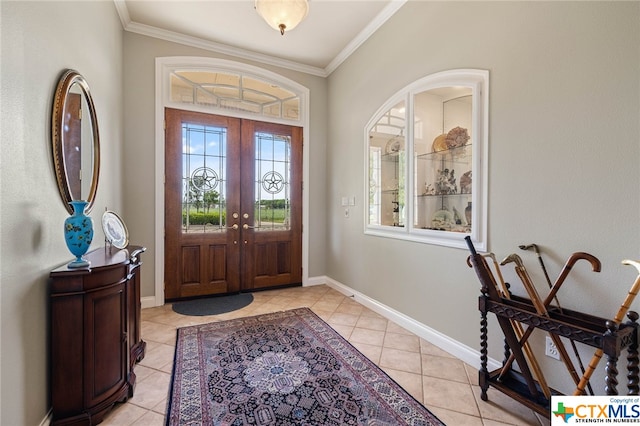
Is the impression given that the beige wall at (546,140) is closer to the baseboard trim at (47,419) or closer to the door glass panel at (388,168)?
the door glass panel at (388,168)

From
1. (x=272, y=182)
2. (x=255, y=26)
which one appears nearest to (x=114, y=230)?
(x=272, y=182)

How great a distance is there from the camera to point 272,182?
13.2 ft

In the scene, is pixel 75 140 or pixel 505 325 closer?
pixel 505 325

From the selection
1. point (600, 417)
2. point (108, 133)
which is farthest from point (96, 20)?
point (600, 417)

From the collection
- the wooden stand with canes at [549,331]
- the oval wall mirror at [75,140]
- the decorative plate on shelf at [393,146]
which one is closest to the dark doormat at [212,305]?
the oval wall mirror at [75,140]

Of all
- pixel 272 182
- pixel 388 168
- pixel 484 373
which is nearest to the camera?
pixel 484 373

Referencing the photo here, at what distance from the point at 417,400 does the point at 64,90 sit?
2.90 metres

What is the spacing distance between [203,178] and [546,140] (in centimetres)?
348

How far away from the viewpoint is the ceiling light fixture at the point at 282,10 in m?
2.19

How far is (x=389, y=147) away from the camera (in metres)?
3.13

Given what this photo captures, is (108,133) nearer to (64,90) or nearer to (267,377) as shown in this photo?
(64,90)

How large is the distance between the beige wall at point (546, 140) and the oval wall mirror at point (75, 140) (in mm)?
2709

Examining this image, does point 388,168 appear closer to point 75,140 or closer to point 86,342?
point 75,140

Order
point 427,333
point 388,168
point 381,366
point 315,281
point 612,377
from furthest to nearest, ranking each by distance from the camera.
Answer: point 315,281, point 388,168, point 427,333, point 381,366, point 612,377
